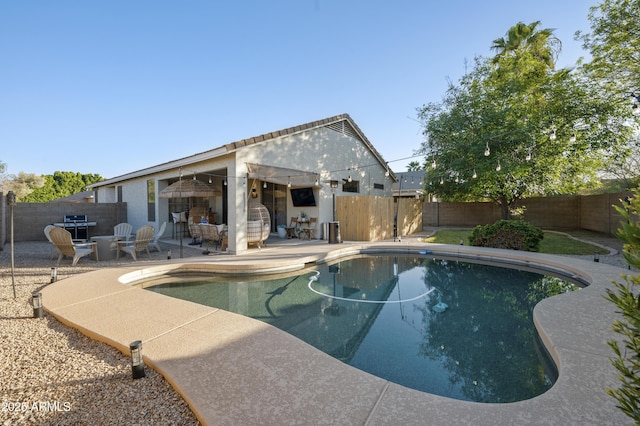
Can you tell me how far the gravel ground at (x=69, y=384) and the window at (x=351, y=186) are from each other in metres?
11.9

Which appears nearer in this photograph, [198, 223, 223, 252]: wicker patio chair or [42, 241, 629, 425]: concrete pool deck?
[42, 241, 629, 425]: concrete pool deck

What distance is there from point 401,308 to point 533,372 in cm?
240

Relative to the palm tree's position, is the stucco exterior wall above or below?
below

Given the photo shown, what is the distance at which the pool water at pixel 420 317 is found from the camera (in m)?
3.28

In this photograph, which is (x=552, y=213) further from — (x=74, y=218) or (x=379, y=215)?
(x=74, y=218)

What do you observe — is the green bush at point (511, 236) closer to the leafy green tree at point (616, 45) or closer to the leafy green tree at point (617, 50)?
the leafy green tree at point (617, 50)

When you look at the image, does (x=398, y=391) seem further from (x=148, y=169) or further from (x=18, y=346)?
(x=148, y=169)

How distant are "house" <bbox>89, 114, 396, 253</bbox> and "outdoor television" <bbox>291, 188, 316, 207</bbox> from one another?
1.8 inches

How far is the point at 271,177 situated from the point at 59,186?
1505 inches

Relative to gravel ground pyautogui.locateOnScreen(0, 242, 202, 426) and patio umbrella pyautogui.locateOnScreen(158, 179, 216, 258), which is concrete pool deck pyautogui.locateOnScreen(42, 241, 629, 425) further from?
patio umbrella pyautogui.locateOnScreen(158, 179, 216, 258)

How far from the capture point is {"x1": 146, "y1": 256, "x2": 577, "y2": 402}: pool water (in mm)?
3281

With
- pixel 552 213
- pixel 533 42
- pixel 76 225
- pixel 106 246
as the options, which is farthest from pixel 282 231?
pixel 533 42

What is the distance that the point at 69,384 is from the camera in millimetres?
2674

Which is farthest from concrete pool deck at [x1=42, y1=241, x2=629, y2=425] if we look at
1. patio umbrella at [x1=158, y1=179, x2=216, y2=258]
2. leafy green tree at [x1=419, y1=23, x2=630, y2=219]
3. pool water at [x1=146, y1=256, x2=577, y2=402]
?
leafy green tree at [x1=419, y1=23, x2=630, y2=219]
